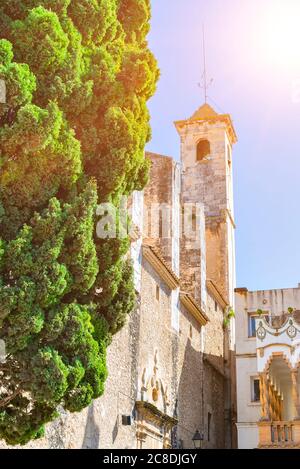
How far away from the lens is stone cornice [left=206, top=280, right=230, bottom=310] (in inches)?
1004

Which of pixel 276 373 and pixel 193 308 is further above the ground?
pixel 193 308

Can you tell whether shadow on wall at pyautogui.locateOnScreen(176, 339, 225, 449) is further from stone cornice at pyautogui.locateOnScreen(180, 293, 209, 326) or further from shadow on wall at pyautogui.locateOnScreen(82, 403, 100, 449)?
shadow on wall at pyautogui.locateOnScreen(82, 403, 100, 449)

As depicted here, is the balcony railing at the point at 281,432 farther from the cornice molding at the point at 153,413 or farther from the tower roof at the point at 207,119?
the tower roof at the point at 207,119

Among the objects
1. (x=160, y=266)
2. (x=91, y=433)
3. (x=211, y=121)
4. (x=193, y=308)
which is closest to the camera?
(x=91, y=433)

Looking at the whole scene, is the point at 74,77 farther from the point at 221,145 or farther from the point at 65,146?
the point at 221,145

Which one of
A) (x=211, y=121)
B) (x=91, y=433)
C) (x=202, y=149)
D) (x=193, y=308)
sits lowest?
(x=91, y=433)

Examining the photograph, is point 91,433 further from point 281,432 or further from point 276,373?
point 276,373

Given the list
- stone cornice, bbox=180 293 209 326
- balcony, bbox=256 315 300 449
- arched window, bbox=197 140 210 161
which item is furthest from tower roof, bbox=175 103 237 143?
balcony, bbox=256 315 300 449

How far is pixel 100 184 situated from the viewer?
9094 mm

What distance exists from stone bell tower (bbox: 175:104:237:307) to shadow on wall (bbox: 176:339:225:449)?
5447 millimetres

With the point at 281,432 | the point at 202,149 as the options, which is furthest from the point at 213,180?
the point at 281,432

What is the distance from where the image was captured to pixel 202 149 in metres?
34.8

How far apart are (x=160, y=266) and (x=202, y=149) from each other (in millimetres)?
17848

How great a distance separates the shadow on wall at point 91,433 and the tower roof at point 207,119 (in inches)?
945
